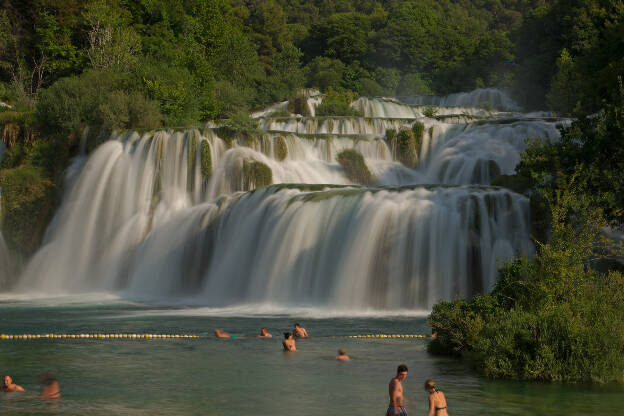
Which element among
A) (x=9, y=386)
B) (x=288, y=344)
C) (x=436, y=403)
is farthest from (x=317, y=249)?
(x=436, y=403)

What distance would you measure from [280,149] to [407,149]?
8477 millimetres

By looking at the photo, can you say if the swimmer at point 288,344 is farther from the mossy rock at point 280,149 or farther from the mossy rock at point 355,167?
the mossy rock at point 355,167

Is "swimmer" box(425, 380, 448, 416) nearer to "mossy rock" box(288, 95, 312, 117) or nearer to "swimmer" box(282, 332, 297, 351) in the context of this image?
"swimmer" box(282, 332, 297, 351)

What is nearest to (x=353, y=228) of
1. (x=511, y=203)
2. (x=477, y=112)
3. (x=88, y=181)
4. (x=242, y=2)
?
(x=511, y=203)

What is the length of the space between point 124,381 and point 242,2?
11138cm

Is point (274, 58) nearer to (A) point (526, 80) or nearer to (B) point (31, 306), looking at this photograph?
(A) point (526, 80)

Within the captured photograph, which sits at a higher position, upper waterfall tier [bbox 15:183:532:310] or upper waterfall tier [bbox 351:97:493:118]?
upper waterfall tier [bbox 351:97:493:118]

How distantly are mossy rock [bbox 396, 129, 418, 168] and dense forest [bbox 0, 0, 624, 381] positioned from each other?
10.0 m

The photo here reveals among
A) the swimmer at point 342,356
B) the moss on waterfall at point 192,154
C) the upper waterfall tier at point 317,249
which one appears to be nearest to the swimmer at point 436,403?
the swimmer at point 342,356

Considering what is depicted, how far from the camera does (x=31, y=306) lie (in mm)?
37188

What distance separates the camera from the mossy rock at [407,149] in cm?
5062

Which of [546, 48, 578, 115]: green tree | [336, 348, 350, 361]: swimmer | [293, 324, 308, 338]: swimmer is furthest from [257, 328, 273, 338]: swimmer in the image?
[546, 48, 578, 115]: green tree

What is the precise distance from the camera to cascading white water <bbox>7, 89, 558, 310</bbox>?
1332 inches

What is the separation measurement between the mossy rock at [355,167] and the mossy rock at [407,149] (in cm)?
268
